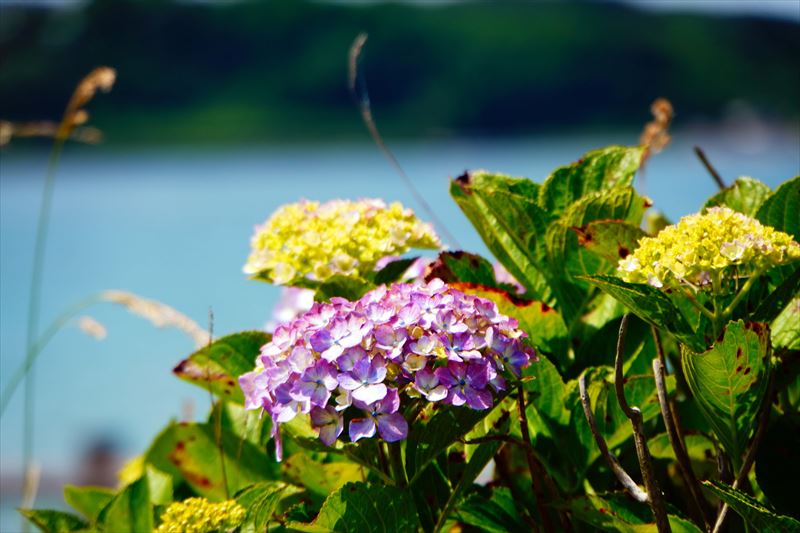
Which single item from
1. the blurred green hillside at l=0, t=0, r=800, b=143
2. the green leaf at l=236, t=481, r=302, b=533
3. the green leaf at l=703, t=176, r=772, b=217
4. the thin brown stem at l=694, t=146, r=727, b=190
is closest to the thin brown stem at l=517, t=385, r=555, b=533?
the green leaf at l=236, t=481, r=302, b=533

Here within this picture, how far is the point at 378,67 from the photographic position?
40938 millimetres

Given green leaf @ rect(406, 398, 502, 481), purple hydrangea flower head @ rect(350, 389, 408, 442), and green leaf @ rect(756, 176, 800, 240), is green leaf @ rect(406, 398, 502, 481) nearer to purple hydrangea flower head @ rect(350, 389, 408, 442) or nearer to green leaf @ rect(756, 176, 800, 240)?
purple hydrangea flower head @ rect(350, 389, 408, 442)

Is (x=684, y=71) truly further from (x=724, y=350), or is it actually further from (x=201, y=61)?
(x=724, y=350)

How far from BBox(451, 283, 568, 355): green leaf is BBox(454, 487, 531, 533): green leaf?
0.19m

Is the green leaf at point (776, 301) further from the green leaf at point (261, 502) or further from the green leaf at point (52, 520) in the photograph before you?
the green leaf at point (52, 520)

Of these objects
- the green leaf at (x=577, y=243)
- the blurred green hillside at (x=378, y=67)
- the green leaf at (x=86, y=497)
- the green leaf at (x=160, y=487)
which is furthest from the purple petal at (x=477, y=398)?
the blurred green hillside at (x=378, y=67)

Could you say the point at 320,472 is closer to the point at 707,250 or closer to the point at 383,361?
the point at 383,361

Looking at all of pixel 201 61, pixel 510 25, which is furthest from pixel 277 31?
pixel 510 25

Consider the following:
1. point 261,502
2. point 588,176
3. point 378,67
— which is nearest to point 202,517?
point 261,502

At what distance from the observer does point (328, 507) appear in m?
0.89

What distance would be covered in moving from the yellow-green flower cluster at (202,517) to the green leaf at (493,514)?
261 millimetres

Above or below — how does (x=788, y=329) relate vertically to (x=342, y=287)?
below

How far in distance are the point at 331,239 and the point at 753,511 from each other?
58cm

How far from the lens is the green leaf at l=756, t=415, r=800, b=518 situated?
100 centimetres
